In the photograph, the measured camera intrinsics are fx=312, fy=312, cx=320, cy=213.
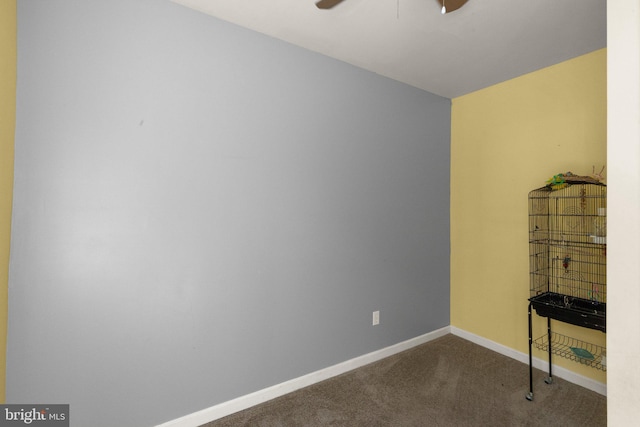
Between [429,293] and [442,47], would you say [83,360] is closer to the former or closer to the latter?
[429,293]

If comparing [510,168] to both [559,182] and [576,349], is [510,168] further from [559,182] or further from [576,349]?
[576,349]

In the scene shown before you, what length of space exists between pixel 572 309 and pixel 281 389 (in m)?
2.07

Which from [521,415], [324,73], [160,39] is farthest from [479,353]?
[160,39]

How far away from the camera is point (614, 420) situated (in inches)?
51.2

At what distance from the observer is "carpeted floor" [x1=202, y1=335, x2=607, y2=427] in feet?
6.51

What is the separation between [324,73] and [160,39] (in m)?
1.16

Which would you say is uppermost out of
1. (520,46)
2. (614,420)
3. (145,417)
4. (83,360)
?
(520,46)

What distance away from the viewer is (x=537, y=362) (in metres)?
2.64

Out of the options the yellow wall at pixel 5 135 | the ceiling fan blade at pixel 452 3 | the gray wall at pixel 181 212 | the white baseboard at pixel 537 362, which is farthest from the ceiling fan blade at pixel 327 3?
the white baseboard at pixel 537 362

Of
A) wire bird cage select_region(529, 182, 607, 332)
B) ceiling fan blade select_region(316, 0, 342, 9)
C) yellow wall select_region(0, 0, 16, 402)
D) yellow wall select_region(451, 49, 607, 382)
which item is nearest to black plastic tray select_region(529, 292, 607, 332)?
wire bird cage select_region(529, 182, 607, 332)

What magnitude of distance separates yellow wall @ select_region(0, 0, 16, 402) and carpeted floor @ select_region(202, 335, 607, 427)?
1.28 metres

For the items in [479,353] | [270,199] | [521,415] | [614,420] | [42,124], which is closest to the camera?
[614,420]

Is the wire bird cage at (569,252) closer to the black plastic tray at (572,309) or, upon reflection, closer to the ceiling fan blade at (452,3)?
the black plastic tray at (572,309)

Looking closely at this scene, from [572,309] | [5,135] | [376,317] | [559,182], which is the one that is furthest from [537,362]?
[5,135]
